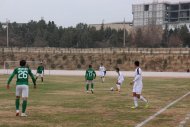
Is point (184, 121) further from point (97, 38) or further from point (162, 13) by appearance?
point (162, 13)

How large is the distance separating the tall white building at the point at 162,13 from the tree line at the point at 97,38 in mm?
→ 31688

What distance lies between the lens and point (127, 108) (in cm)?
1800

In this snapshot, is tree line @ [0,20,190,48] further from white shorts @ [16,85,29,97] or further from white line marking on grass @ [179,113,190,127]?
white shorts @ [16,85,29,97]

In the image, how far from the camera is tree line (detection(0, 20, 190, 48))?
131 metres

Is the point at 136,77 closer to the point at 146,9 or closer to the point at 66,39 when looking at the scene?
the point at 66,39

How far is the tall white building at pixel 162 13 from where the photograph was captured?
578 feet

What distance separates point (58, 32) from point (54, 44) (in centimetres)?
552

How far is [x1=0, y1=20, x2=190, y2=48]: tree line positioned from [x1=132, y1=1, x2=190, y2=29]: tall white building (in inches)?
1248

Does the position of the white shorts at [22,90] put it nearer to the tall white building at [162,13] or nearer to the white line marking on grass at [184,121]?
the white line marking on grass at [184,121]

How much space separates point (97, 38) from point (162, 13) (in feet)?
157

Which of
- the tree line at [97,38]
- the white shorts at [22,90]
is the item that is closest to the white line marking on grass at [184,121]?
the white shorts at [22,90]

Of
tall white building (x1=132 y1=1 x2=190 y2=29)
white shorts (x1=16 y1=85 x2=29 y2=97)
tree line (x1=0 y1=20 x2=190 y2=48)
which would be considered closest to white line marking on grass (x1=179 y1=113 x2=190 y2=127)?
white shorts (x1=16 y1=85 x2=29 y2=97)

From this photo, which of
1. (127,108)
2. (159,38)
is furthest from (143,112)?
(159,38)

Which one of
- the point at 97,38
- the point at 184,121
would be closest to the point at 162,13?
the point at 97,38
